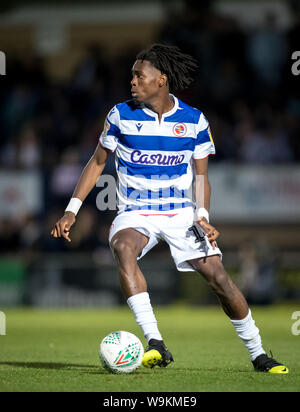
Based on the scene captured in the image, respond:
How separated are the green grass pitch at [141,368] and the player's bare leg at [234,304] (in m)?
0.18

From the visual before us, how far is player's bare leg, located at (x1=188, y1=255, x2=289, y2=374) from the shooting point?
7.30 m

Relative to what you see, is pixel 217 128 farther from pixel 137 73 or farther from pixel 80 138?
pixel 137 73

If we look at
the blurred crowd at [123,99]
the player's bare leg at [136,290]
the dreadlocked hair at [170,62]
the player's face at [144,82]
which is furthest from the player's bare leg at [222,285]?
the blurred crowd at [123,99]

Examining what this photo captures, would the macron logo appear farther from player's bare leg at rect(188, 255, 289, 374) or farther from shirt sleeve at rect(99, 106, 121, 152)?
player's bare leg at rect(188, 255, 289, 374)

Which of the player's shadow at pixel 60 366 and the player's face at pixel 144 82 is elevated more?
the player's face at pixel 144 82

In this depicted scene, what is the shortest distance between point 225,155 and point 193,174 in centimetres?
1065

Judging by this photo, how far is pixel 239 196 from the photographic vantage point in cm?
1844

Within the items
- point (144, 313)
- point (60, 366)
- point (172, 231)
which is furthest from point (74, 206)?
point (60, 366)

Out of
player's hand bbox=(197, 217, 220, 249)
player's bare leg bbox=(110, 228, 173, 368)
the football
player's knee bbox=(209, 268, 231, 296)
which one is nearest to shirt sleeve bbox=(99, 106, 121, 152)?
player's bare leg bbox=(110, 228, 173, 368)

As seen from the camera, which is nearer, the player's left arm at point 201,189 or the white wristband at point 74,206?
the white wristband at point 74,206

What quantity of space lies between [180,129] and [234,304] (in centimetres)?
158

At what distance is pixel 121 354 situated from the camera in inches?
278

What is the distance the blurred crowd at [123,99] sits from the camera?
18.4 m

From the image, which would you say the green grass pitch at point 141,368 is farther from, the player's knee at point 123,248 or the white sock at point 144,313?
the player's knee at point 123,248
